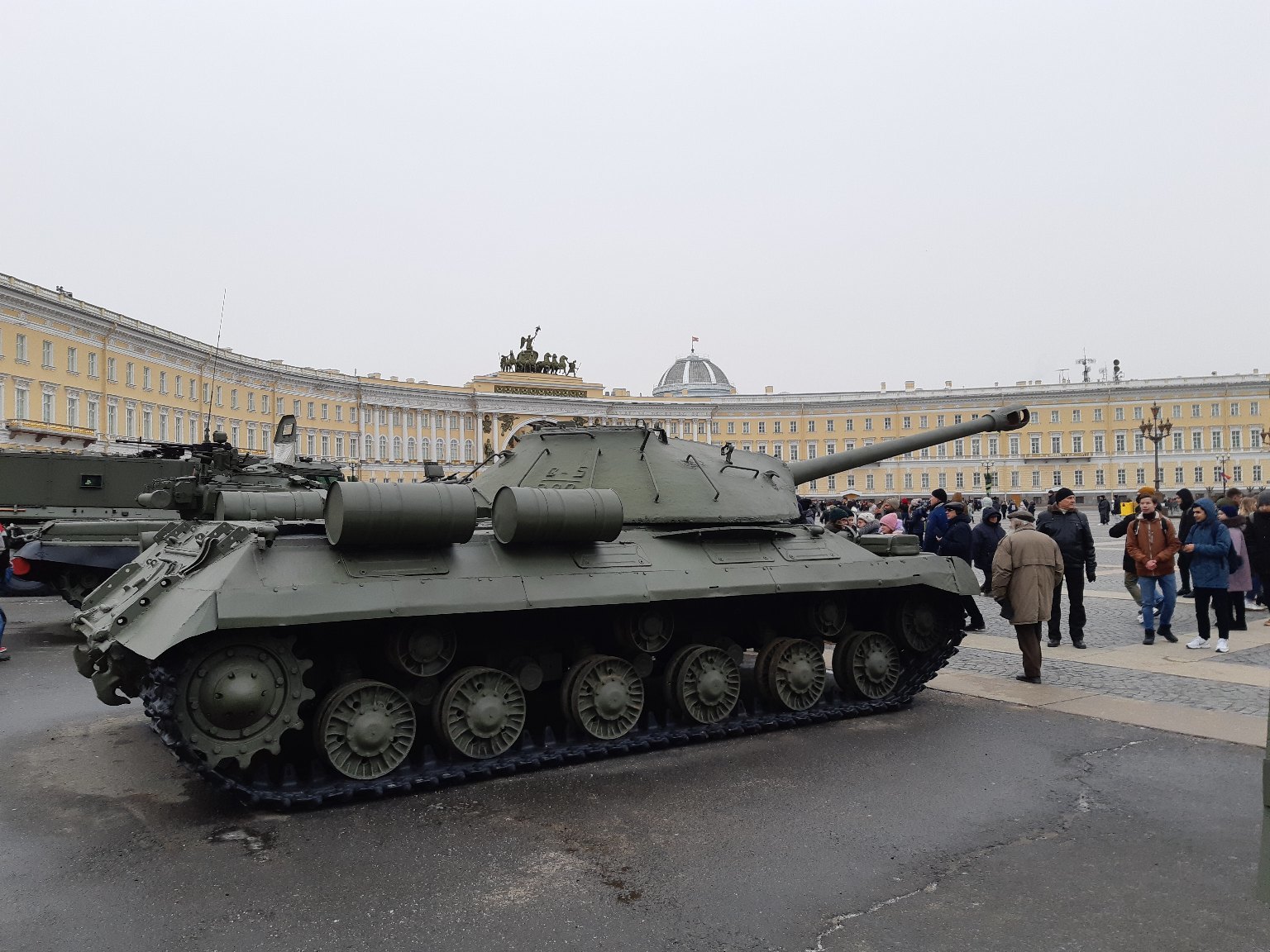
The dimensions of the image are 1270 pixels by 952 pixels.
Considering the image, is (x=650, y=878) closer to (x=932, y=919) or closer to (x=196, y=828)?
(x=932, y=919)

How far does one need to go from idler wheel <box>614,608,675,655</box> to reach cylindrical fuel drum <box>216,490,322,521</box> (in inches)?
155

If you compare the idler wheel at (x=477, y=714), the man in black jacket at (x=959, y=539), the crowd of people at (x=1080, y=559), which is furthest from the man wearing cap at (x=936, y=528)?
the idler wheel at (x=477, y=714)

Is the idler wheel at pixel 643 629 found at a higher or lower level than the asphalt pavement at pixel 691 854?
higher

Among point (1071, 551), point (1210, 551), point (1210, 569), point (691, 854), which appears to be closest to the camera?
point (691, 854)

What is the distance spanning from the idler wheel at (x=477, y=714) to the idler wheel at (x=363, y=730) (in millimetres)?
298

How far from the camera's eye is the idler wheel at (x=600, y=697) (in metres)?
7.29

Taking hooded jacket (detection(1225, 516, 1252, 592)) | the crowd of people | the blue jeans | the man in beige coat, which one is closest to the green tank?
the man in beige coat

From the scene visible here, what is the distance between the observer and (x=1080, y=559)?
1176 cm

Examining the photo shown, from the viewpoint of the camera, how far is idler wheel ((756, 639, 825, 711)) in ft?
27.2

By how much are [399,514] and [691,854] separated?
9.50ft

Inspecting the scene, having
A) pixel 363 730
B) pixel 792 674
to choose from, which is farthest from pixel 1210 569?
pixel 363 730

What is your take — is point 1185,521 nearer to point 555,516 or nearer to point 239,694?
point 555,516

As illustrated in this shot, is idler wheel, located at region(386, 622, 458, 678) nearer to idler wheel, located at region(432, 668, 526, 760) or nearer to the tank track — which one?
idler wheel, located at region(432, 668, 526, 760)

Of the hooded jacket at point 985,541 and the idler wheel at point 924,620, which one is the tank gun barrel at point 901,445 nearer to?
the idler wheel at point 924,620
